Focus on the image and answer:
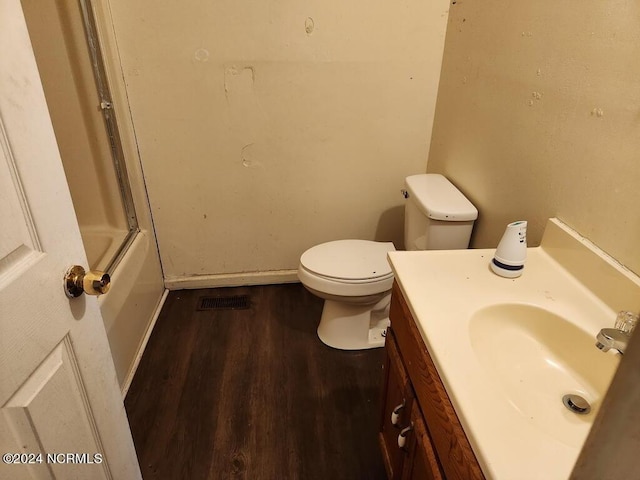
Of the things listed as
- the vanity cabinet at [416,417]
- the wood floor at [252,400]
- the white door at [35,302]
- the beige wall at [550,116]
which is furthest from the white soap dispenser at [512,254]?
the white door at [35,302]

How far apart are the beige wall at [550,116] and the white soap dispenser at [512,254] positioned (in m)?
0.15

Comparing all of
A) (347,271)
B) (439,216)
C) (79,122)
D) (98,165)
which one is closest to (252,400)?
(347,271)

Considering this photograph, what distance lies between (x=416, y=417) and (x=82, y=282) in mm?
763

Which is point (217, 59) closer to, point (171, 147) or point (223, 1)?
point (223, 1)

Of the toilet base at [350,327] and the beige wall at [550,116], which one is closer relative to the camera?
the beige wall at [550,116]

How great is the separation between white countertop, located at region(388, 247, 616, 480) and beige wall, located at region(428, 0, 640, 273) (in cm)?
14

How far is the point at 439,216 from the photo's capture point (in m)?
1.51

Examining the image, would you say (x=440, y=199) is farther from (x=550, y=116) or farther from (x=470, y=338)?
(x=470, y=338)

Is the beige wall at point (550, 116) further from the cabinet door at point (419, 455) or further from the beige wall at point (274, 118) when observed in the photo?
the cabinet door at point (419, 455)

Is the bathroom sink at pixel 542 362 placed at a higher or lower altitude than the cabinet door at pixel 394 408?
higher

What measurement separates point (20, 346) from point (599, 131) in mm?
1258

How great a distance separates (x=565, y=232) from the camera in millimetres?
1067

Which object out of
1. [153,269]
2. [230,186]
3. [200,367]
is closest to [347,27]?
[230,186]

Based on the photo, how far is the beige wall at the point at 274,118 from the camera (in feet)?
5.85
